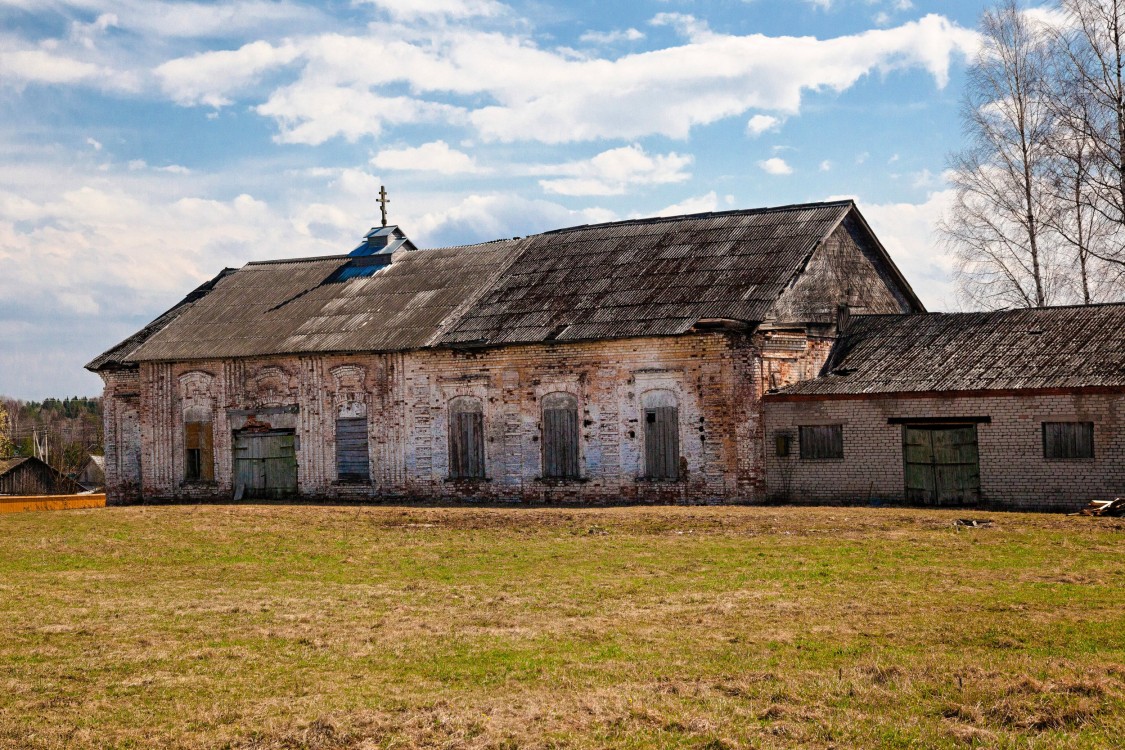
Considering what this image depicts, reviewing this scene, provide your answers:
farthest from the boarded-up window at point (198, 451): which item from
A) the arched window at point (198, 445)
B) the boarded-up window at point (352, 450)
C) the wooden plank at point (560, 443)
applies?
the wooden plank at point (560, 443)

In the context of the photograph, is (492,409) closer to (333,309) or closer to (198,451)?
(333,309)

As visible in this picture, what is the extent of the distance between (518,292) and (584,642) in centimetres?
1905

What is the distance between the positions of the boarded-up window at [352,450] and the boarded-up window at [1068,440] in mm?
14643

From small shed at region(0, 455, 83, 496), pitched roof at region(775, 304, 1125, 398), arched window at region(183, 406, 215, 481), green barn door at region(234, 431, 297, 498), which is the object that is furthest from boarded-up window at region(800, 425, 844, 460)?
small shed at region(0, 455, 83, 496)

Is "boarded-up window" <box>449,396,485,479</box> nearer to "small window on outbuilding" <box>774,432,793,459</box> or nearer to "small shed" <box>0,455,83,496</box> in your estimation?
"small window on outbuilding" <box>774,432,793,459</box>

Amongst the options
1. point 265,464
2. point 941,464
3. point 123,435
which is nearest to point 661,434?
point 941,464

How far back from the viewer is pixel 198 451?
30.8 metres

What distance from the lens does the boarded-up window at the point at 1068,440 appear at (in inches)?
791

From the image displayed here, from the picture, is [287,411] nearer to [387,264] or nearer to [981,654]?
[387,264]

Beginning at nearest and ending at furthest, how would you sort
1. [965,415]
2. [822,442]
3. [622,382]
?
[965,415] < [822,442] < [622,382]

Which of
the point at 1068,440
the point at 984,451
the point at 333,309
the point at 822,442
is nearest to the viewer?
the point at 1068,440

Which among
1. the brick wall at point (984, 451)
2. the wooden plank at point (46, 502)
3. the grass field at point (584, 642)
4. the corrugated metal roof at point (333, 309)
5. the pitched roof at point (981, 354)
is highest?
the corrugated metal roof at point (333, 309)

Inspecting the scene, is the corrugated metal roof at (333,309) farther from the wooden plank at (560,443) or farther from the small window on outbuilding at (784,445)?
the small window on outbuilding at (784,445)

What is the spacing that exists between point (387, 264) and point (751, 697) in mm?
26945
